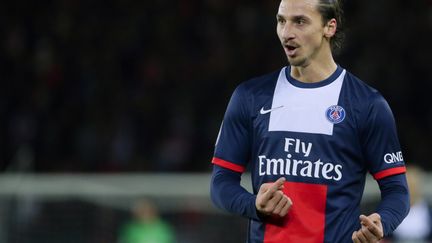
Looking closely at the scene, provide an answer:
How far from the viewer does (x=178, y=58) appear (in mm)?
13891

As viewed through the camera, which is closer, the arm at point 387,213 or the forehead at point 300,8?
the arm at point 387,213

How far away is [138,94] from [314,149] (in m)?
9.82

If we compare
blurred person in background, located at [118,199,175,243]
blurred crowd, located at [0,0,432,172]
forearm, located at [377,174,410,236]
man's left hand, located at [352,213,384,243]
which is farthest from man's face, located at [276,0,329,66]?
blurred crowd, located at [0,0,432,172]

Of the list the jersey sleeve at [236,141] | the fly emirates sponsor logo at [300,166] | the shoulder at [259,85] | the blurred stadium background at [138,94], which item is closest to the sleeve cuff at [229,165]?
the jersey sleeve at [236,141]

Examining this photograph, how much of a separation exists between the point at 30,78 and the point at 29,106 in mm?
564

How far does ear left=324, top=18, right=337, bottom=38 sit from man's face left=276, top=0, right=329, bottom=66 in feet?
0.09

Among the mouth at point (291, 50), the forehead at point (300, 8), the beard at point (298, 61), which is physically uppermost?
the forehead at point (300, 8)

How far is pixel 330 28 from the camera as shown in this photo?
3.84m

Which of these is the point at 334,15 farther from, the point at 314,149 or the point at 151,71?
the point at 151,71

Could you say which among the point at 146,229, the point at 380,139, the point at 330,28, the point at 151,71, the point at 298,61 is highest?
the point at 330,28

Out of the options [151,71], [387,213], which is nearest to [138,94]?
[151,71]

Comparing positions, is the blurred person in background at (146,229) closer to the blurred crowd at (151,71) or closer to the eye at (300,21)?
the blurred crowd at (151,71)

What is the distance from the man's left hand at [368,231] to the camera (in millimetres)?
3467

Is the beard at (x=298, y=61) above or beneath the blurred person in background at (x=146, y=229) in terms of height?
above
